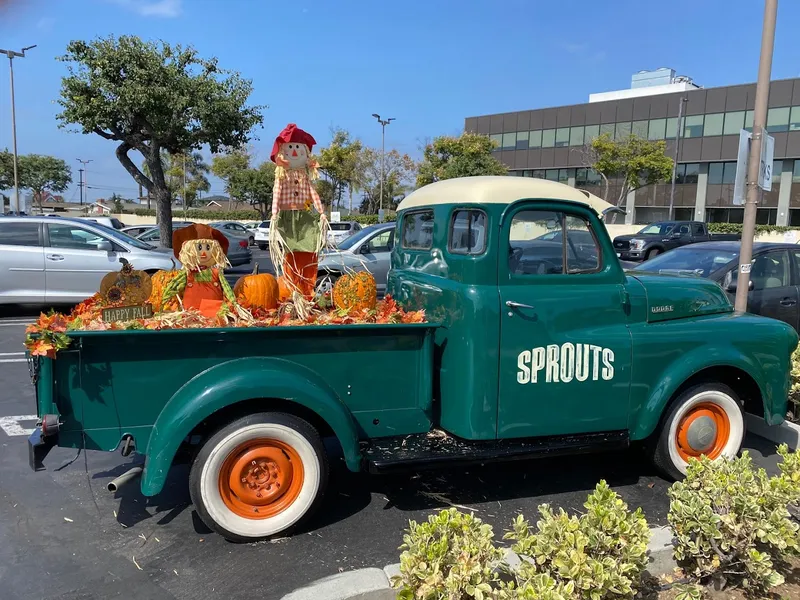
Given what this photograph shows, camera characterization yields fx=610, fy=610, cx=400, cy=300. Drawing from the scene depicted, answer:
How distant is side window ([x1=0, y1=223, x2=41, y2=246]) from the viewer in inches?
383

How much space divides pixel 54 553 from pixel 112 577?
1.52ft

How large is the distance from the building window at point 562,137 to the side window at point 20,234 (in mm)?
43480

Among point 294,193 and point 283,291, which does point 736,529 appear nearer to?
point 283,291

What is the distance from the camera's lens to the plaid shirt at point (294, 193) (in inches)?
163

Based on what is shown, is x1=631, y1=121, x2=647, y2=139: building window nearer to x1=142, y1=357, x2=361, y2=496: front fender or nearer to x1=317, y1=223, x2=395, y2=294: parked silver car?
x1=317, y1=223, x2=395, y2=294: parked silver car

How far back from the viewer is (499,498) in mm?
4008

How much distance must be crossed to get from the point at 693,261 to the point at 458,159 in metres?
29.0

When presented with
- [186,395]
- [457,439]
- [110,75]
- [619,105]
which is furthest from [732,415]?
[619,105]

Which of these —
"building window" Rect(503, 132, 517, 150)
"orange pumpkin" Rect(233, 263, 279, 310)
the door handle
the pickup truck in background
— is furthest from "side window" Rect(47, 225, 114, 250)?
"building window" Rect(503, 132, 517, 150)

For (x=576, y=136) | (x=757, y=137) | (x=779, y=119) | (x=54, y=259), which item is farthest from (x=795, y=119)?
(x=54, y=259)

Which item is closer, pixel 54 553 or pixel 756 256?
pixel 54 553

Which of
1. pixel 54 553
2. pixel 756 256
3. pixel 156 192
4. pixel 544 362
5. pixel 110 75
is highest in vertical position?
pixel 110 75

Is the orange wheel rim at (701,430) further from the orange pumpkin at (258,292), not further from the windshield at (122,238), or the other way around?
the windshield at (122,238)

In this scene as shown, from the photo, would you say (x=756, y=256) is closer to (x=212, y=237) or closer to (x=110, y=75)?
(x=212, y=237)
